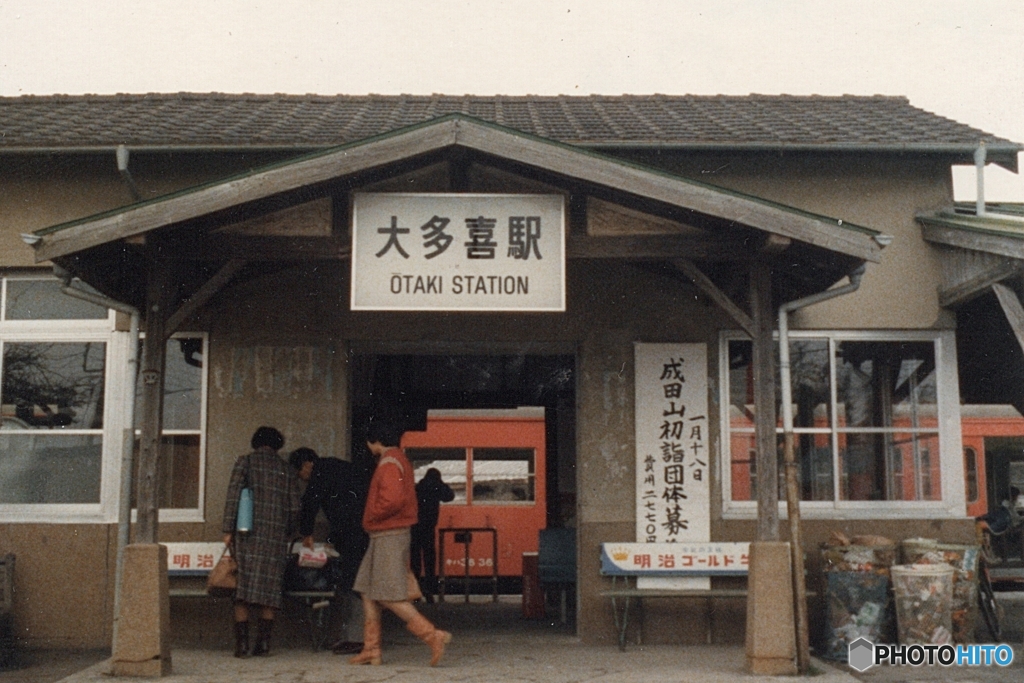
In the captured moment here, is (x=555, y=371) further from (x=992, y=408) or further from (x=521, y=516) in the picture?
(x=992, y=408)

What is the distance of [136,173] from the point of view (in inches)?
409

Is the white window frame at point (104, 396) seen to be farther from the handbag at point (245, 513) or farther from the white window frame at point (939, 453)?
the white window frame at point (939, 453)

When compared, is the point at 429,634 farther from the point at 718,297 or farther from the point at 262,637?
the point at 718,297

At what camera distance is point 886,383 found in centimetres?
1036

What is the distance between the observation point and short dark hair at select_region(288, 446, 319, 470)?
9492mm

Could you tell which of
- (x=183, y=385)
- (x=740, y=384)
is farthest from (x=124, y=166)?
(x=740, y=384)

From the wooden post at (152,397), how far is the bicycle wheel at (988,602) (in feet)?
22.9

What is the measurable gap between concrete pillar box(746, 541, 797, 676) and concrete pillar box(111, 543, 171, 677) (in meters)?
4.12

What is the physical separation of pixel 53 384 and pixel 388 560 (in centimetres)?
388

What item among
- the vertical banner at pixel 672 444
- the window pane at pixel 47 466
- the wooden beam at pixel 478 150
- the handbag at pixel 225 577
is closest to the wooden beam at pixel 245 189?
the wooden beam at pixel 478 150

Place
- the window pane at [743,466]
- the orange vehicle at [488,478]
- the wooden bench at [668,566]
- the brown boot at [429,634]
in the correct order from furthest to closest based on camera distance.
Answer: the orange vehicle at [488,478] < the window pane at [743,466] < the wooden bench at [668,566] < the brown boot at [429,634]

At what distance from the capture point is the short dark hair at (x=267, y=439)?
29.7 feet

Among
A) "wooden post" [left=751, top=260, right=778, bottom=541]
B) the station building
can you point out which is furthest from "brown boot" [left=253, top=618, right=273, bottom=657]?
"wooden post" [left=751, top=260, right=778, bottom=541]

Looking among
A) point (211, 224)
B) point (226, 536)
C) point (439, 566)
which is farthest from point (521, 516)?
point (211, 224)
